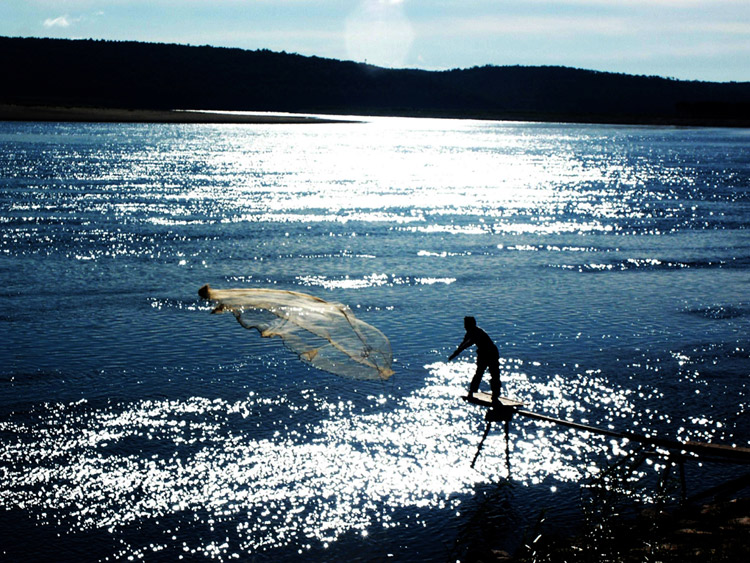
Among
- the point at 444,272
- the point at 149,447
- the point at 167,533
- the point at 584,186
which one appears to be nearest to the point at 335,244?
the point at 444,272

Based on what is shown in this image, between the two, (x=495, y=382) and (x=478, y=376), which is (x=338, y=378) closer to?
(x=478, y=376)

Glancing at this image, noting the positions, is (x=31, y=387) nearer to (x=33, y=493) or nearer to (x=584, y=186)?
(x=33, y=493)

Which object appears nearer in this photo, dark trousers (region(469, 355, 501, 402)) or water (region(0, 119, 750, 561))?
water (region(0, 119, 750, 561))

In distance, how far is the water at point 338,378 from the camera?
730 inches

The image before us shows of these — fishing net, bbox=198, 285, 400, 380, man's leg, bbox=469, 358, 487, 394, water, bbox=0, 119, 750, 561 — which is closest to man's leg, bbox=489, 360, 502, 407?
man's leg, bbox=469, 358, 487, 394

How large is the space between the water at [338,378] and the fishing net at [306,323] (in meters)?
3.34

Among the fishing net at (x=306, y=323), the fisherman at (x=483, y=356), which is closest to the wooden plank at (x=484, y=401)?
the fisherman at (x=483, y=356)

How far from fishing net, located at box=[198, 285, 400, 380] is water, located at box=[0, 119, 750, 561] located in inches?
132

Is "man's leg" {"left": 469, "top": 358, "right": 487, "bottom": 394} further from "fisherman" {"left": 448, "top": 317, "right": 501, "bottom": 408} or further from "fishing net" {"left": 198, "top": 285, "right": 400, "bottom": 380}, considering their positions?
"fishing net" {"left": 198, "top": 285, "right": 400, "bottom": 380}

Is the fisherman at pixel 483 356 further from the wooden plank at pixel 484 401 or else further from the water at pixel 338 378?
the water at pixel 338 378

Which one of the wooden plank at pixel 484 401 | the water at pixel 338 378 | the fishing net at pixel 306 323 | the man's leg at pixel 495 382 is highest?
the fishing net at pixel 306 323

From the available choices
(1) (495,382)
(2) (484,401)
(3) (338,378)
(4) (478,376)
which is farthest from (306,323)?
(3) (338,378)

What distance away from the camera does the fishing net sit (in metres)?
18.8

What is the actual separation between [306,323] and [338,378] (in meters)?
8.92
